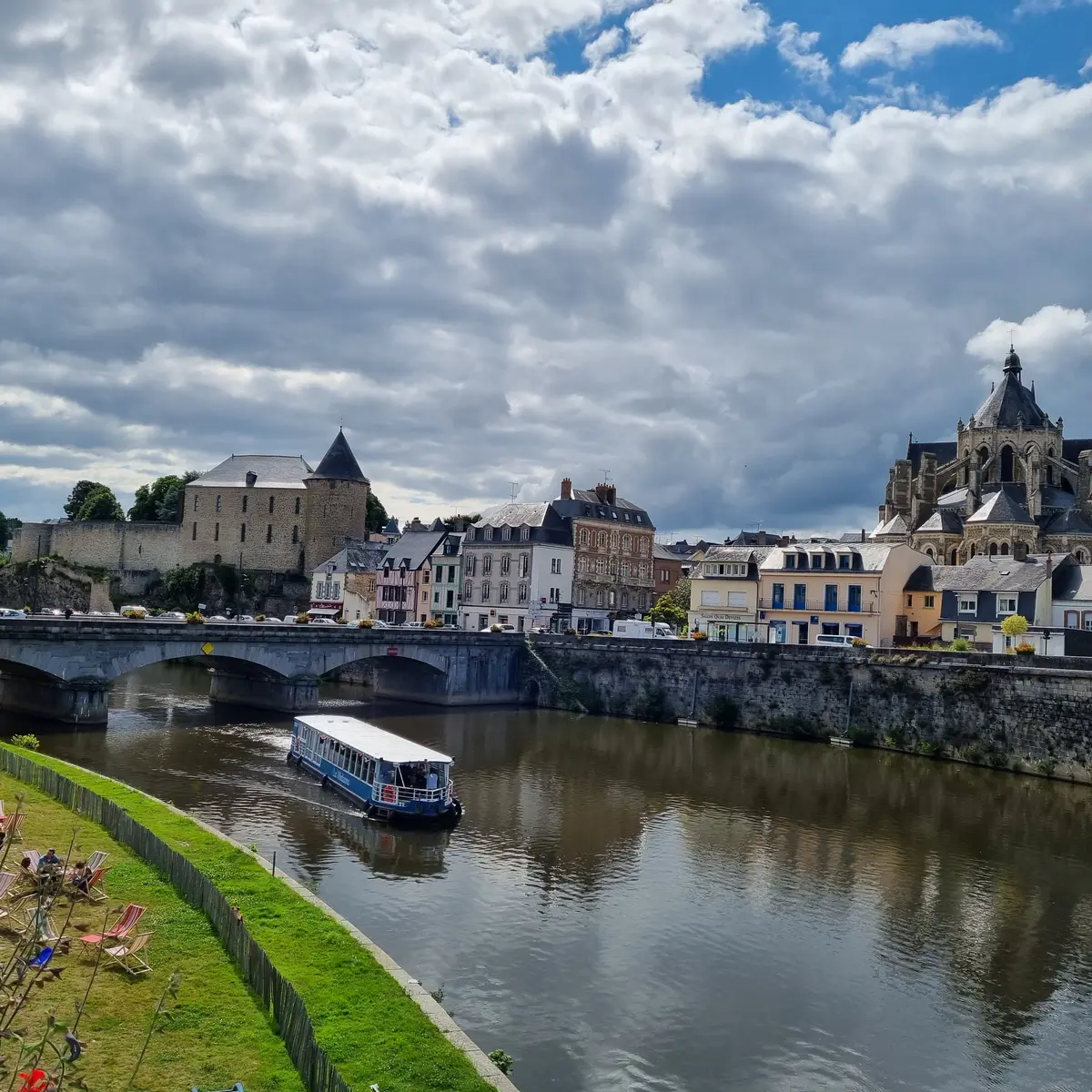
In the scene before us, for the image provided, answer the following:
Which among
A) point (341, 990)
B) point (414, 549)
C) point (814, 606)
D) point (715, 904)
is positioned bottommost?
point (715, 904)

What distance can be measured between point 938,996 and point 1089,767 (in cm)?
2321

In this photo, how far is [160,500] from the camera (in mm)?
118375

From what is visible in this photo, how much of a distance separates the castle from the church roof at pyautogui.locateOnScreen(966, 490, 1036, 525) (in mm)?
52001

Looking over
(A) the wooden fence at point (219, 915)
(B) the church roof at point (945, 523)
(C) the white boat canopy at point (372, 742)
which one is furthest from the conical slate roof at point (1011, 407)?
(A) the wooden fence at point (219, 915)

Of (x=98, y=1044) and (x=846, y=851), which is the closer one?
(x=98, y=1044)

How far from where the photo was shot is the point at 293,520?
9581 centimetres

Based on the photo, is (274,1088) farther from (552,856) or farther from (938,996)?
(552,856)

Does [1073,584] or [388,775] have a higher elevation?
[1073,584]

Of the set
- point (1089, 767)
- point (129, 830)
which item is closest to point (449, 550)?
point (1089, 767)

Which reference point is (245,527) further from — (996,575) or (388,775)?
(388,775)

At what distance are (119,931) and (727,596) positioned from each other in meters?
48.3

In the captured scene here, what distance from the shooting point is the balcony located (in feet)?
179

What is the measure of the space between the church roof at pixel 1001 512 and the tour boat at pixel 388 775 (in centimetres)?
5049

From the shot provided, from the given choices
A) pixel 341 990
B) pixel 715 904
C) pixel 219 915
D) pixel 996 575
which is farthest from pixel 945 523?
pixel 341 990
